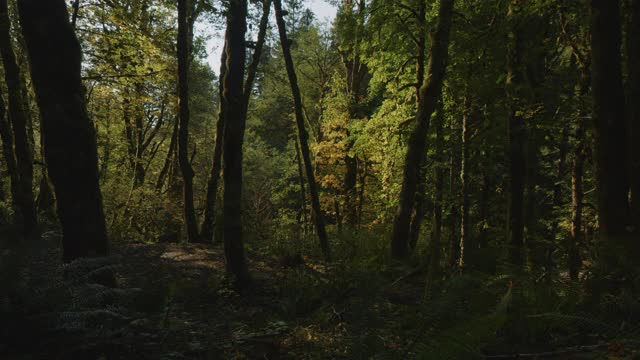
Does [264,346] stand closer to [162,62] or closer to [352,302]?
[352,302]

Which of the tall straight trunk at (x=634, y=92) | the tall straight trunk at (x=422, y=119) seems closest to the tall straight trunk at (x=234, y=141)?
the tall straight trunk at (x=422, y=119)

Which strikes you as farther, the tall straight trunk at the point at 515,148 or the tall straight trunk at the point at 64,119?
the tall straight trunk at the point at 515,148

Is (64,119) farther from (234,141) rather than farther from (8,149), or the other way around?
(8,149)

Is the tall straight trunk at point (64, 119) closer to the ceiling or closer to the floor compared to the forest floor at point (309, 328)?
closer to the ceiling

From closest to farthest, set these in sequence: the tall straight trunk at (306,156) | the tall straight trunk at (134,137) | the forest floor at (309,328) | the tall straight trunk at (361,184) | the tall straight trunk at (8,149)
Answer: the forest floor at (309,328) < the tall straight trunk at (306,156) < the tall straight trunk at (8,149) < the tall straight trunk at (361,184) < the tall straight trunk at (134,137)

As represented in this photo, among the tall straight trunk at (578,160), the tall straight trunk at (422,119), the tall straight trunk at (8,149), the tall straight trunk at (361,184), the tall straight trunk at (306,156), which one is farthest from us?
the tall straight trunk at (361,184)

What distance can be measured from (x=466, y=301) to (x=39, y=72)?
15.7 feet

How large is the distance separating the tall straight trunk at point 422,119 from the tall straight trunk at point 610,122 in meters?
4.13

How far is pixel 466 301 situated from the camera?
3717mm

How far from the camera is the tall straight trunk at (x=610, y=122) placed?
4398 millimetres

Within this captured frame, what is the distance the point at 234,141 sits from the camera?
253 inches

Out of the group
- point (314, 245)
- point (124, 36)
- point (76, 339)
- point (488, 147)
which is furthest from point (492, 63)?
point (124, 36)

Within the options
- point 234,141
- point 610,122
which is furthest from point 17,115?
point 610,122

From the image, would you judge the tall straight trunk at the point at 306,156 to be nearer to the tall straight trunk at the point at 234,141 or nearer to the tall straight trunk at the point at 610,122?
the tall straight trunk at the point at 234,141
